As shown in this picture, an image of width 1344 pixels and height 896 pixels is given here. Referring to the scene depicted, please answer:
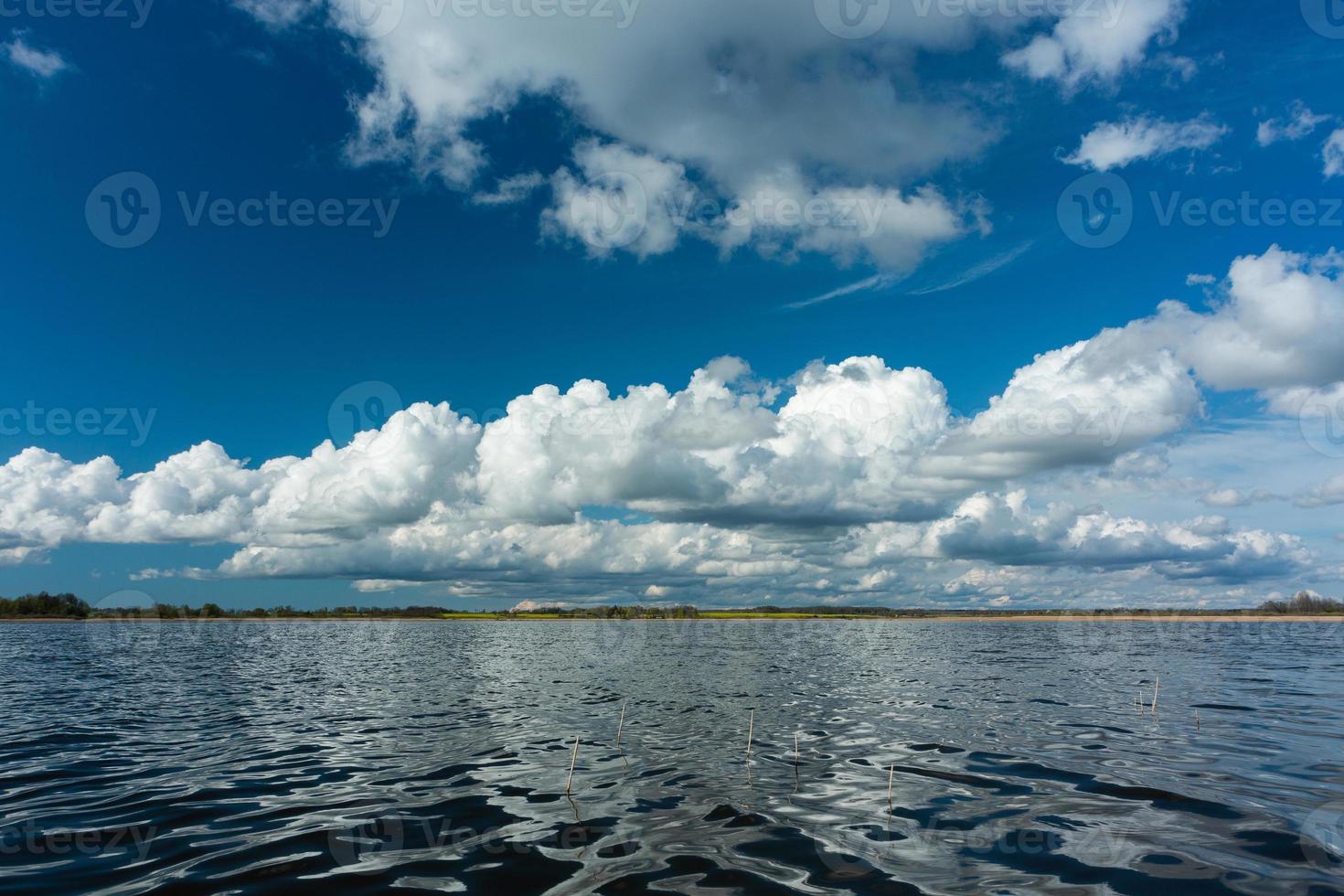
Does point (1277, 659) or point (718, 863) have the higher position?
point (718, 863)

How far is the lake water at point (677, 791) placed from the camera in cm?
1412

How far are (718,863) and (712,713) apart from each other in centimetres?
2085

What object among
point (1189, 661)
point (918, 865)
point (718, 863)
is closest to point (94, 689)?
point (718, 863)

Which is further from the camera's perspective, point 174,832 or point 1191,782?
point 1191,782

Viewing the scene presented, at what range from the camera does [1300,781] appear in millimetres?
21031

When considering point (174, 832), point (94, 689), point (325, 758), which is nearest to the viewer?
point (174, 832)

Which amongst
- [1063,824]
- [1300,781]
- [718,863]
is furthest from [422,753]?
[1300,781]

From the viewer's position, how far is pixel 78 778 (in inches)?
862

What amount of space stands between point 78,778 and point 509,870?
1689cm

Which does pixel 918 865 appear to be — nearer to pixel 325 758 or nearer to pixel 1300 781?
pixel 1300 781

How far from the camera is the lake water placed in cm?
1412

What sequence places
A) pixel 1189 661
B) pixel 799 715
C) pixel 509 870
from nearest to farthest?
1. pixel 509 870
2. pixel 799 715
3. pixel 1189 661

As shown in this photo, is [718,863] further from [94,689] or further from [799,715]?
[94,689]

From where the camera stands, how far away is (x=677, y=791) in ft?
66.5
